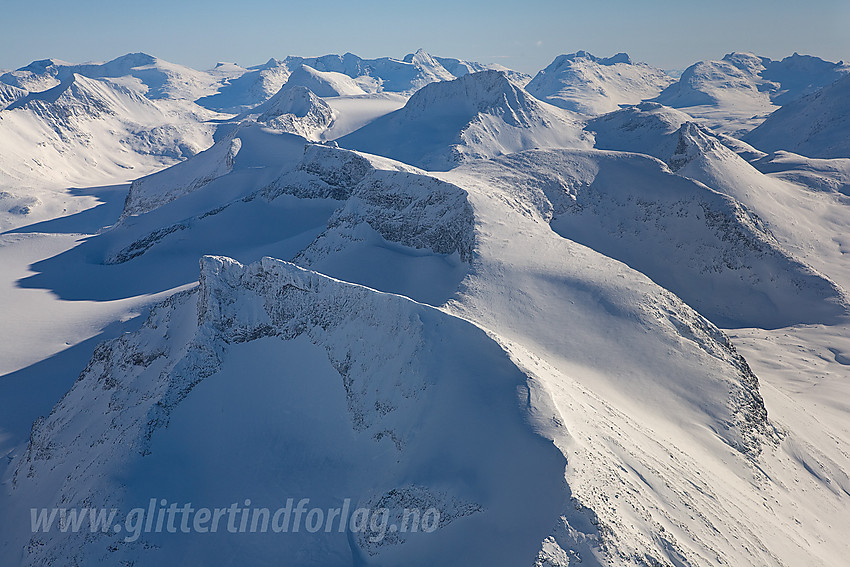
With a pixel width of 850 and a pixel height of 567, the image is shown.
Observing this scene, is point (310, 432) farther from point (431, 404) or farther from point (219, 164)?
point (219, 164)

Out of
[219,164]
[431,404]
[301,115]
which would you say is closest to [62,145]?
[301,115]

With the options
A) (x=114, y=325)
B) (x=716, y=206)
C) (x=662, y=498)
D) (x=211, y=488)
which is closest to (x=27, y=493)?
(x=211, y=488)

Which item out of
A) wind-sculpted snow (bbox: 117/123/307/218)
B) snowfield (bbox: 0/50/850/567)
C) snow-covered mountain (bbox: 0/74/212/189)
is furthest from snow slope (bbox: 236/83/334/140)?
snow-covered mountain (bbox: 0/74/212/189)

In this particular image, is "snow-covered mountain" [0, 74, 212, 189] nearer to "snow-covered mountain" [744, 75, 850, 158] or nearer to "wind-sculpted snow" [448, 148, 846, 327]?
"wind-sculpted snow" [448, 148, 846, 327]

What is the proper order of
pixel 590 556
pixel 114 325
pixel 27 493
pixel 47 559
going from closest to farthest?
pixel 590 556 < pixel 47 559 < pixel 27 493 < pixel 114 325

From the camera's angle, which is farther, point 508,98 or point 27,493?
point 508,98

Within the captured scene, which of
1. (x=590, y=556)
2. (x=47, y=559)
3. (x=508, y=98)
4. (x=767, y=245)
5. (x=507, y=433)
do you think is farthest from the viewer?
(x=508, y=98)

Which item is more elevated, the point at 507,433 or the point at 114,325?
the point at 507,433

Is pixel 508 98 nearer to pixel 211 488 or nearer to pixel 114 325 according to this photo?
pixel 114 325

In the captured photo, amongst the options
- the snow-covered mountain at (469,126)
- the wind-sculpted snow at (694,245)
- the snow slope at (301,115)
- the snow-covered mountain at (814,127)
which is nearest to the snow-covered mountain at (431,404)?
the wind-sculpted snow at (694,245)
